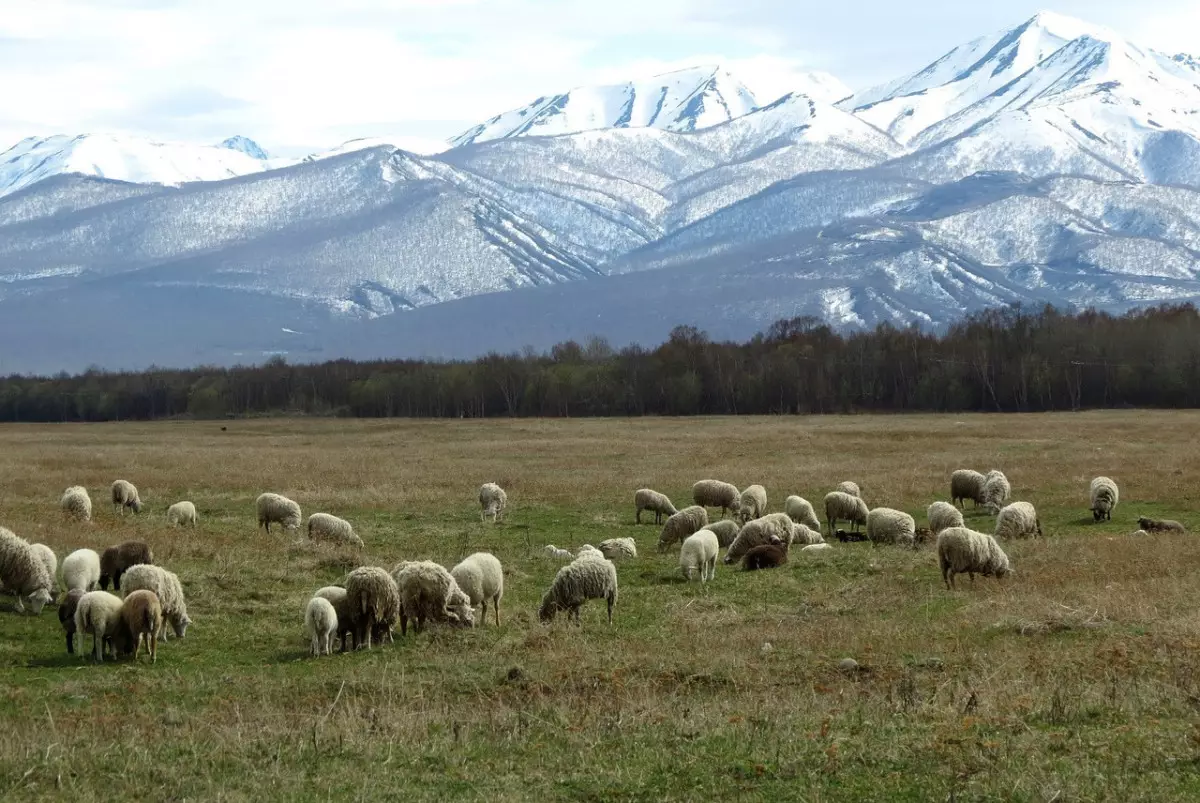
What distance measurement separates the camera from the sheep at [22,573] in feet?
60.2

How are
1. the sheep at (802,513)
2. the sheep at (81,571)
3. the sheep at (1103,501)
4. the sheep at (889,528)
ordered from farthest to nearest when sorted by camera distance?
the sheep at (802,513) → the sheep at (1103,501) → the sheep at (889,528) → the sheep at (81,571)

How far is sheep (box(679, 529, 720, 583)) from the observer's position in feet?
73.2

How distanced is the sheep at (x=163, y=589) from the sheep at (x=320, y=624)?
2087 mm

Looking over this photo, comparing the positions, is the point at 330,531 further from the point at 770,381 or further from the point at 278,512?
the point at 770,381

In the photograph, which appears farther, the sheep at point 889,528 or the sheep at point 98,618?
the sheep at point 889,528

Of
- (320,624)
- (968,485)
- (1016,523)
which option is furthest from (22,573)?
(968,485)

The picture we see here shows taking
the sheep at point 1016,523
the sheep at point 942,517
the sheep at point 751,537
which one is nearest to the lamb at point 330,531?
the sheep at point 751,537

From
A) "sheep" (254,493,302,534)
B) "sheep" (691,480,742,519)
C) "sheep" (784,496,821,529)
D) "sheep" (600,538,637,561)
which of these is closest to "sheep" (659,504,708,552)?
"sheep" (600,538,637,561)

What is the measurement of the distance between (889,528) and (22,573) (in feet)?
55.8

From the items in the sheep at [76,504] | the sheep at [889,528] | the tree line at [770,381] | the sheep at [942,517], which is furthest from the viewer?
the tree line at [770,381]

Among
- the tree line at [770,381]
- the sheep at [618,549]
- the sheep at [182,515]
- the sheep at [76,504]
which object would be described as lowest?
the sheep at [618,549]

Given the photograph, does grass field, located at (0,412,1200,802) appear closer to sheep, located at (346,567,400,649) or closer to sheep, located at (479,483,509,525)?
sheep, located at (346,567,400,649)

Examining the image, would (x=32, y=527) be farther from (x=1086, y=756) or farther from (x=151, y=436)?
(x=151, y=436)

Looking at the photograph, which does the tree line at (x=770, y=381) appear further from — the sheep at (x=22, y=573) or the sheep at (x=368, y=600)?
the sheep at (x=22, y=573)
